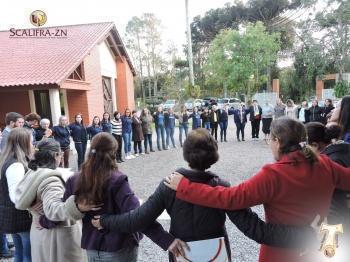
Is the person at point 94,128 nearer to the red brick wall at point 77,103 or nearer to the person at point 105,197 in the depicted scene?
the red brick wall at point 77,103

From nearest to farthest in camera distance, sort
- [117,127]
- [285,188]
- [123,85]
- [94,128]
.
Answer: [285,188], [94,128], [117,127], [123,85]

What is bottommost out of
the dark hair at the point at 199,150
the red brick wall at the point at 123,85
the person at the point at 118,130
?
the person at the point at 118,130

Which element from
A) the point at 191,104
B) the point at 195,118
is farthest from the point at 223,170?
the point at 191,104

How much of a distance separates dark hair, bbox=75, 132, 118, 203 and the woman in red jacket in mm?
433

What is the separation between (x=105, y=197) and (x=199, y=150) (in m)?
0.66

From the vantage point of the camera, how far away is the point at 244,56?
2750 centimetres

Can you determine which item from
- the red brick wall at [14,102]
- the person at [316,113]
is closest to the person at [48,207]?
the person at [316,113]

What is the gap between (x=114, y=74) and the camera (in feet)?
66.3

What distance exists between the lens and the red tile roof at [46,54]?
39.3 ft

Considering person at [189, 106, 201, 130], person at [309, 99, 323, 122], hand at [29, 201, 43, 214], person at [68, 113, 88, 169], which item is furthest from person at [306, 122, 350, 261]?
person at [189, 106, 201, 130]

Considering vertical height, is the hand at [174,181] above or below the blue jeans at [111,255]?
above

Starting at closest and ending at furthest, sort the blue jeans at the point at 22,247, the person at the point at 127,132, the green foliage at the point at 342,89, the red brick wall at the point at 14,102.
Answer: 1. the blue jeans at the point at 22,247
2. the person at the point at 127,132
3. the red brick wall at the point at 14,102
4. the green foliage at the point at 342,89

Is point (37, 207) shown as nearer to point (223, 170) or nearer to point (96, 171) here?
point (96, 171)

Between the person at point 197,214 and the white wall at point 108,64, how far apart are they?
1674 cm
